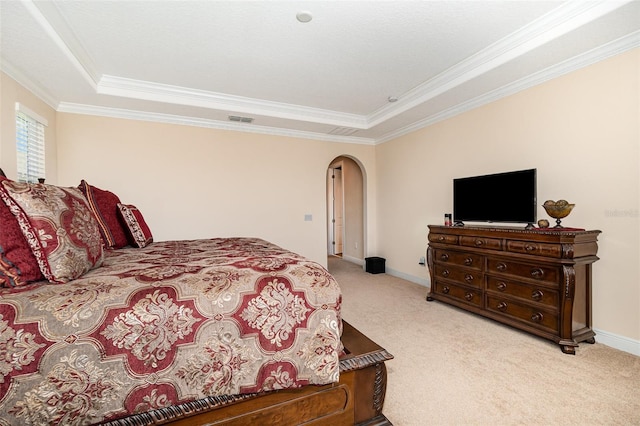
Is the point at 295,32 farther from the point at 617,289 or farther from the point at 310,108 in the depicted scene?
the point at 617,289

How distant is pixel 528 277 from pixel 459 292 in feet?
2.65

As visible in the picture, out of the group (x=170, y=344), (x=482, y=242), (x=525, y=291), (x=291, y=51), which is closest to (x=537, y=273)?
(x=525, y=291)

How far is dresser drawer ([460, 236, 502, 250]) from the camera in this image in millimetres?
2929

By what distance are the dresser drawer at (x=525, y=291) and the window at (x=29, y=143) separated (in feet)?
15.9

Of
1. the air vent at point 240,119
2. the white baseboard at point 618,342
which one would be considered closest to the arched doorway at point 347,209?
the air vent at point 240,119

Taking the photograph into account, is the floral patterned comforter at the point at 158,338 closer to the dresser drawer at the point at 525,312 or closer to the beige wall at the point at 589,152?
the dresser drawer at the point at 525,312

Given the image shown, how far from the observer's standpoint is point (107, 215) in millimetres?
2535

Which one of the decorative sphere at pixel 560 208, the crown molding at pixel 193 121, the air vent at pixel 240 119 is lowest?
the decorative sphere at pixel 560 208

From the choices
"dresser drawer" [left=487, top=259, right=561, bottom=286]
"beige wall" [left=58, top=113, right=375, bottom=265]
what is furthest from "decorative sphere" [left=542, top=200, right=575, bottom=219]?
"beige wall" [left=58, top=113, right=375, bottom=265]

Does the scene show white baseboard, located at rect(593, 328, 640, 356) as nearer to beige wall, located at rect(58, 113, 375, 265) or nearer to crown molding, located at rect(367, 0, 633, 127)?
crown molding, located at rect(367, 0, 633, 127)

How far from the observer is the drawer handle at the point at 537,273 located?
2.58m

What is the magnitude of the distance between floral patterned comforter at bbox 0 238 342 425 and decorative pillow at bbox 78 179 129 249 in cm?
109

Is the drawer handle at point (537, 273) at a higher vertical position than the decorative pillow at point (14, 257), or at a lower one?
lower

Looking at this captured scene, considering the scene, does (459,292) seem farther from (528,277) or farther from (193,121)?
(193,121)
